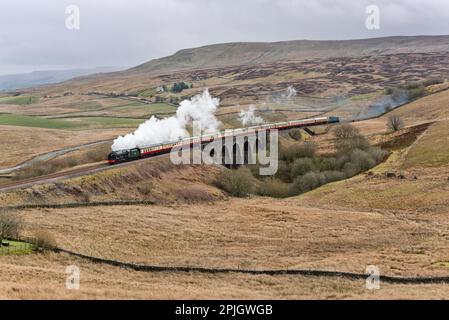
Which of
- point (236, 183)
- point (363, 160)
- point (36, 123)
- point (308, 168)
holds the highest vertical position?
point (36, 123)

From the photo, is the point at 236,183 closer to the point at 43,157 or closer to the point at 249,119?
the point at 43,157

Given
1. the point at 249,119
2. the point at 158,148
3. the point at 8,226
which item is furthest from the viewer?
the point at 249,119

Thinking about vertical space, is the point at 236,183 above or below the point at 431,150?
below

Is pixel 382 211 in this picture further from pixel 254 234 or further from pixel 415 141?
pixel 415 141

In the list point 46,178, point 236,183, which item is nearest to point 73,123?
point 236,183

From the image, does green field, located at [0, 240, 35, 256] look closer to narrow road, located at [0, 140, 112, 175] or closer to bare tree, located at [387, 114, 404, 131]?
narrow road, located at [0, 140, 112, 175]

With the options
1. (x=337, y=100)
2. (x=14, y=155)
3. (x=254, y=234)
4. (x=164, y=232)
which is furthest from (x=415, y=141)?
(x=337, y=100)

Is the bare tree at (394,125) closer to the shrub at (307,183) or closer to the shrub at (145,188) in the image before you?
the shrub at (307,183)
